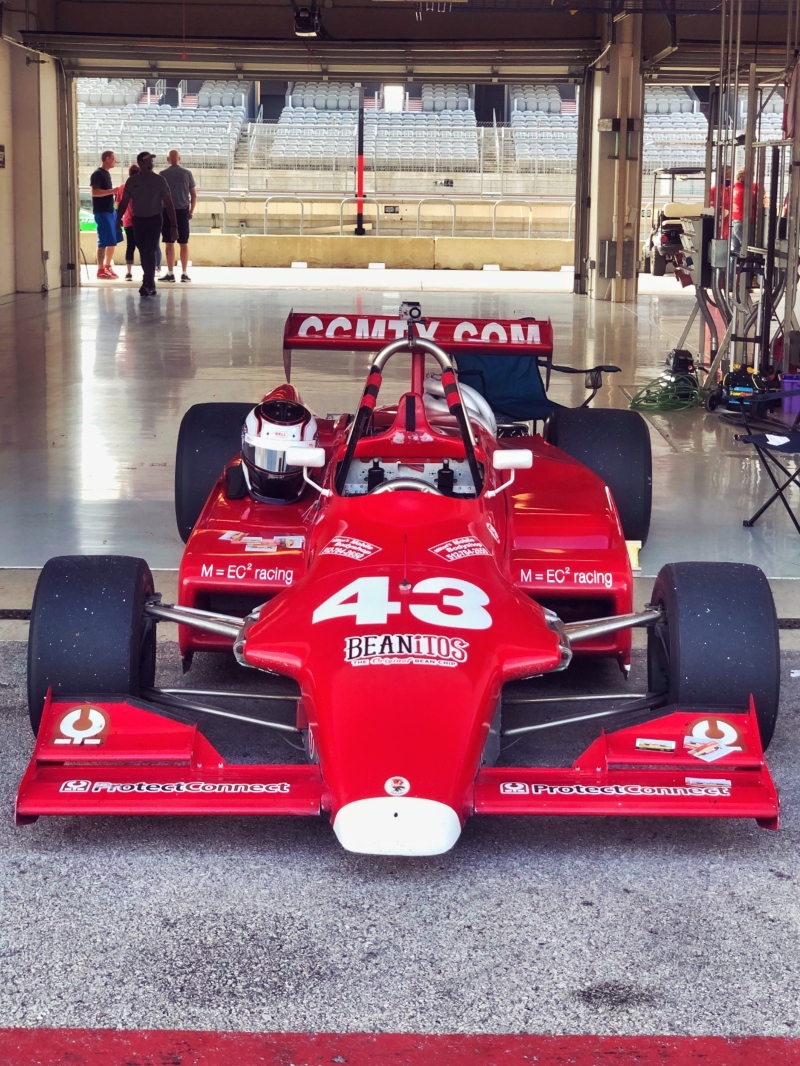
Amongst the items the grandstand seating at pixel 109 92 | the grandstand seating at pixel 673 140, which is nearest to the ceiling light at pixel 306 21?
the grandstand seating at pixel 673 140

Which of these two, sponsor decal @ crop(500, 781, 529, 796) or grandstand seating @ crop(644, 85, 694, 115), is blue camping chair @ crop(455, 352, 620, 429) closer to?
sponsor decal @ crop(500, 781, 529, 796)

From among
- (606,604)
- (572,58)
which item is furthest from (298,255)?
(606,604)

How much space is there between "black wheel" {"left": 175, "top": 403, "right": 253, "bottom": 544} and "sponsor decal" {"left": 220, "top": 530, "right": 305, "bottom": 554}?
110 centimetres

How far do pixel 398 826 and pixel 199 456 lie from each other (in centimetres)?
302

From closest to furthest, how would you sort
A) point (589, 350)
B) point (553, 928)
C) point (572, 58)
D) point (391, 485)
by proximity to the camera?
point (553, 928) < point (391, 485) < point (589, 350) < point (572, 58)

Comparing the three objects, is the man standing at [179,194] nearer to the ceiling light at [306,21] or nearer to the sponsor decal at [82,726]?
the ceiling light at [306,21]

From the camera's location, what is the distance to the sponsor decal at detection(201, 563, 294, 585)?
167 inches

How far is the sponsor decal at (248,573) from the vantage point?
4.25 m

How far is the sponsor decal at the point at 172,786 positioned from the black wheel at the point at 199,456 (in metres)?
2.54

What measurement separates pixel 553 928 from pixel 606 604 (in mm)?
1540

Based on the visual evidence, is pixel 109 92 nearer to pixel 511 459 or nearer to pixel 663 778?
pixel 511 459

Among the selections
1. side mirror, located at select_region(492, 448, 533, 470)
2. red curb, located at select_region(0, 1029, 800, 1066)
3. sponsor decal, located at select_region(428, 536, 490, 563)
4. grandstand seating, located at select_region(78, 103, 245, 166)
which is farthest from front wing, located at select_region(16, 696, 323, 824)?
grandstand seating, located at select_region(78, 103, 245, 166)

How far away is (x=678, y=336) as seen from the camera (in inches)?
545

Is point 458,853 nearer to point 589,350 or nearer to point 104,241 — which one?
point 589,350
